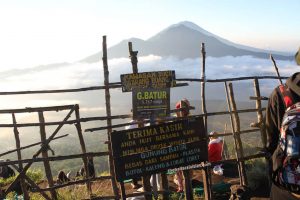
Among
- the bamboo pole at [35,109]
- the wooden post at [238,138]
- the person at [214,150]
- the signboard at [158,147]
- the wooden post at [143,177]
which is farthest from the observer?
the person at [214,150]

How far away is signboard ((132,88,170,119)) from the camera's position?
726 centimetres

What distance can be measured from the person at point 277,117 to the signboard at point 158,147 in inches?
136

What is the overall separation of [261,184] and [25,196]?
211 inches

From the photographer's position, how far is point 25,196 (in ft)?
26.4

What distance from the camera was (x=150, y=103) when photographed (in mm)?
7312

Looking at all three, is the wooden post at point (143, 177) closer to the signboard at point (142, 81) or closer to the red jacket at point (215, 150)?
the signboard at point (142, 81)

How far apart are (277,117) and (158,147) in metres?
3.79

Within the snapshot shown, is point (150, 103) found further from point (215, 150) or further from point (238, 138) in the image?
point (215, 150)

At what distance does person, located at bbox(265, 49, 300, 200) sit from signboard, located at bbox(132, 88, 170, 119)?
4277mm

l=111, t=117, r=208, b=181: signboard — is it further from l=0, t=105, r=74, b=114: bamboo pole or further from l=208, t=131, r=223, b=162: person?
l=208, t=131, r=223, b=162: person

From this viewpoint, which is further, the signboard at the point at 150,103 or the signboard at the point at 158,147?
the signboard at the point at 150,103

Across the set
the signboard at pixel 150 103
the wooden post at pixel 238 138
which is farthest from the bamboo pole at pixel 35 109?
the wooden post at pixel 238 138

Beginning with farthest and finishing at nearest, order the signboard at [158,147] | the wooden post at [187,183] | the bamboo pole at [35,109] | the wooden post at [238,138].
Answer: the wooden post at [238,138] < the bamboo pole at [35,109] < the wooden post at [187,183] < the signboard at [158,147]

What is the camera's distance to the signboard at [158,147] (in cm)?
632
